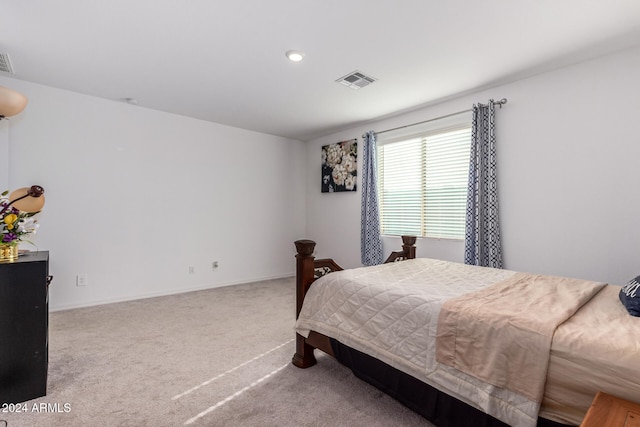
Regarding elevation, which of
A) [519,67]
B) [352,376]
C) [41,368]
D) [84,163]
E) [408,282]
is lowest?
[352,376]

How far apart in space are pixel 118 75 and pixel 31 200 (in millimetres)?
1408

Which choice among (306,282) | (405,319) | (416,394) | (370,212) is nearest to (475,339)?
(405,319)

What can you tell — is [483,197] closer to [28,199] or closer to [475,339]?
[475,339]

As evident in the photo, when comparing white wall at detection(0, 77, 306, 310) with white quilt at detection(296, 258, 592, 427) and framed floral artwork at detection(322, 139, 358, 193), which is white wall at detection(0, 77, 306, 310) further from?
white quilt at detection(296, 258, 592, 427)

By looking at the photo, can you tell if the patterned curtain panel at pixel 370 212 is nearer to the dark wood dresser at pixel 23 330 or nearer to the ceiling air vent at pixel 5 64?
the dark wood dresser at pixel 23 330

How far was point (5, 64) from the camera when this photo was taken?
2.76 metres

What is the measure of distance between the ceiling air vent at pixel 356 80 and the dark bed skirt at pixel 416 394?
90.7 inches

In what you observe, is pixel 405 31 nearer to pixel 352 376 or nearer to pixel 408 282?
pixel 408 282

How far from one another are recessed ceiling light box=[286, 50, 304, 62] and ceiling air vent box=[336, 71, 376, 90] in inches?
21.3

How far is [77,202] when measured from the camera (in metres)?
3.50

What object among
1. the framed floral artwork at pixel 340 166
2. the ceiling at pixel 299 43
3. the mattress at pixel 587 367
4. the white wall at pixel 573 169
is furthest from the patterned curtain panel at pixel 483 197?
the mattress at pixel 587 367

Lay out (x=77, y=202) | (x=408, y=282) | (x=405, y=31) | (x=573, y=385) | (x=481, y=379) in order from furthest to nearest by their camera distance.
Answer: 1. (x=77, y=202)
2. (x=405, y=31)
3. (x=408, y=282)
4. (x=481, y=379)
5. (x=573, y=385)

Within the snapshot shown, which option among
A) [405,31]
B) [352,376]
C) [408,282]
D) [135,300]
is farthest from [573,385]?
[135,300]

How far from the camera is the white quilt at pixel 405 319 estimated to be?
4.26ft
